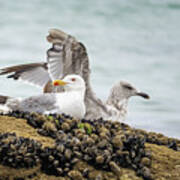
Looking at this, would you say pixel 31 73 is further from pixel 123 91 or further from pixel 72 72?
pixel 123 91

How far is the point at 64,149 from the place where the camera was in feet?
15.6

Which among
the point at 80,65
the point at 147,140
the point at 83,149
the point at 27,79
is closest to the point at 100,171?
the point at 83,149

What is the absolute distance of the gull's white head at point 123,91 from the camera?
1188 cm

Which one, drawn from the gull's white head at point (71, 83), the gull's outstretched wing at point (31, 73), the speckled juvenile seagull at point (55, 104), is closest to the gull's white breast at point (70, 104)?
the speckled juvenile seagull at point (55, 104)

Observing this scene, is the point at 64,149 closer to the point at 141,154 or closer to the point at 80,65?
the point at 141,154

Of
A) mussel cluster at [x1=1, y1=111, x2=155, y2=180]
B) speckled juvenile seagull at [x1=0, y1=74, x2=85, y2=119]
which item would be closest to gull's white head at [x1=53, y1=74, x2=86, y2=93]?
speckled juvenile seagull at [x1=0, y1=74, x2=85, y2=119]

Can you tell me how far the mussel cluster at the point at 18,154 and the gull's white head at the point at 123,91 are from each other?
735cm

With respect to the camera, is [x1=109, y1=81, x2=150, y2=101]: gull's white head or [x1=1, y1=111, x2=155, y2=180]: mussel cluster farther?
[x1=109, y1=81, x2=150, y2=101]: gull's white head

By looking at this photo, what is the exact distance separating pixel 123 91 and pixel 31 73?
9.46 feet

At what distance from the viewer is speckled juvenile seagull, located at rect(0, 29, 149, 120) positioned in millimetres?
10125

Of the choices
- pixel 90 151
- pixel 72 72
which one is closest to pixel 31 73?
pixel 72 72

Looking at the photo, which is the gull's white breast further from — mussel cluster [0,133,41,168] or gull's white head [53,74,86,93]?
mussel cluster [0,133,41,168]

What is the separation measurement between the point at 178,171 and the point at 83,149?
1.45 meters

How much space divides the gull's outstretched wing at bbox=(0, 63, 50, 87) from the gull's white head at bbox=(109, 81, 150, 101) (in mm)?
2113
